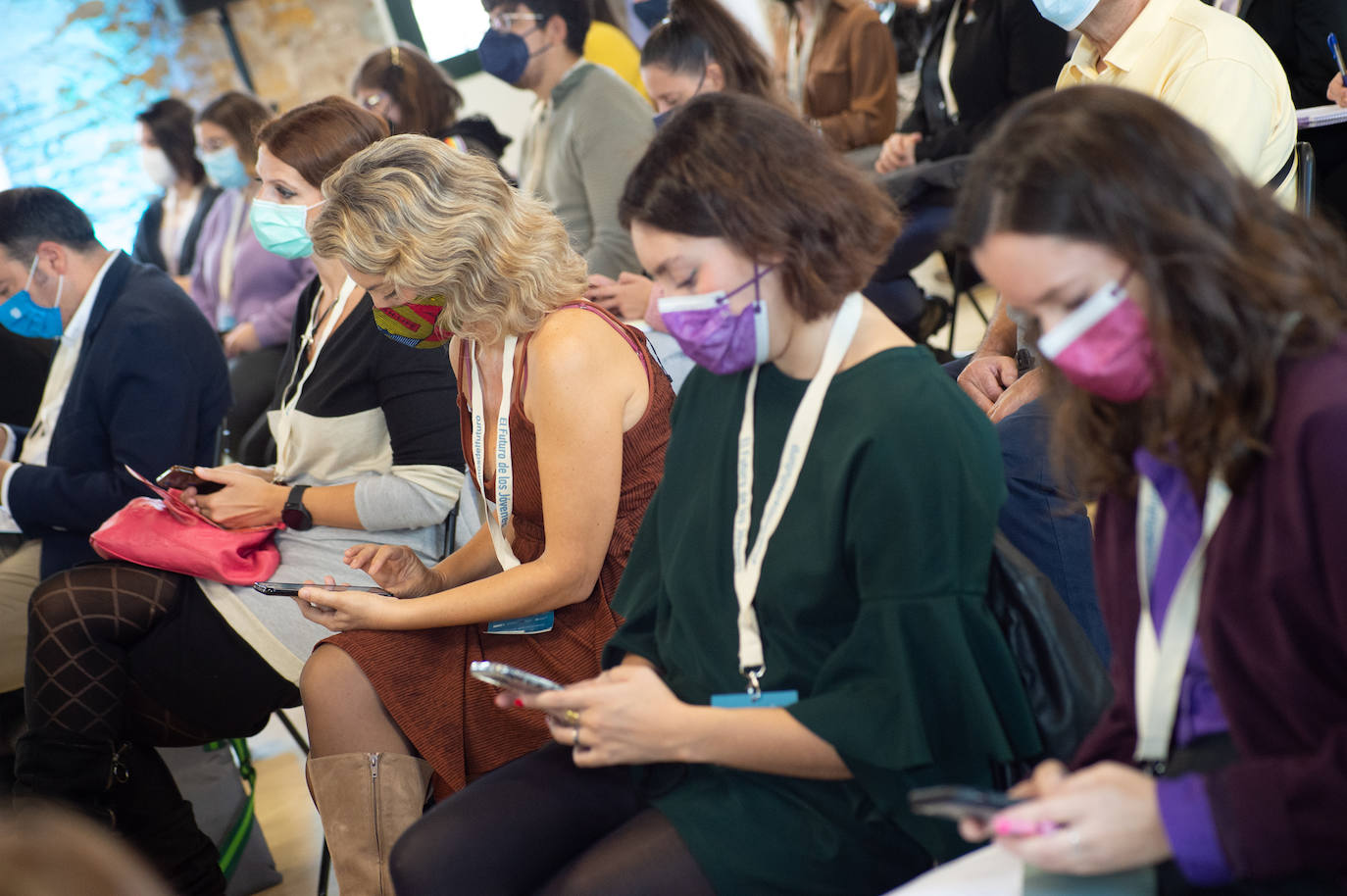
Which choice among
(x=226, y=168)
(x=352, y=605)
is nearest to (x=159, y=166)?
(x=226, y=168)

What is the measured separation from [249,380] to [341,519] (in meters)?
2.47

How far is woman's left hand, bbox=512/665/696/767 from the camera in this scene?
136cm

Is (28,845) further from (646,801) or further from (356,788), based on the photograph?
(356,788)

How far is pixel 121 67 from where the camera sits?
8625 mm

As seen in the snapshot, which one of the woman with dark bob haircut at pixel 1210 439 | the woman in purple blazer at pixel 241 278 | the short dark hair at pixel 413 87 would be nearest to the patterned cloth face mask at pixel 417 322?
the woman with dark bob haircut at pixel 1210 439

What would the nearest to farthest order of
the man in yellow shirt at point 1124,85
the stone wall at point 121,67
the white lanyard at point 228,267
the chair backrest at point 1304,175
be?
the man in yellow shirt at point 1124,85
the chair backrest at point 1304,175
the white lanyard at point 228,267
the stone wall at point 121,67

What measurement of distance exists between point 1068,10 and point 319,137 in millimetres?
1602

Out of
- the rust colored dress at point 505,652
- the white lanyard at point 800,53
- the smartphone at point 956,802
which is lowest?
the rust colored dress at point 505,652

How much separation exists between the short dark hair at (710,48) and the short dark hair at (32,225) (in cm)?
178

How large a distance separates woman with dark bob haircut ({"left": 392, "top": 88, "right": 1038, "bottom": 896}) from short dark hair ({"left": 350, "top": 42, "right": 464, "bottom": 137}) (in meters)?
3.25

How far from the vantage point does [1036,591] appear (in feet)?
4.24

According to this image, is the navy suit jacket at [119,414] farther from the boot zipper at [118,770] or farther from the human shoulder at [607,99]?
the human shoulder at [607,99]

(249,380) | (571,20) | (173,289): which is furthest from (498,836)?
(249,380)

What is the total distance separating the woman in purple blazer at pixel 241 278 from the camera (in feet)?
15.1
